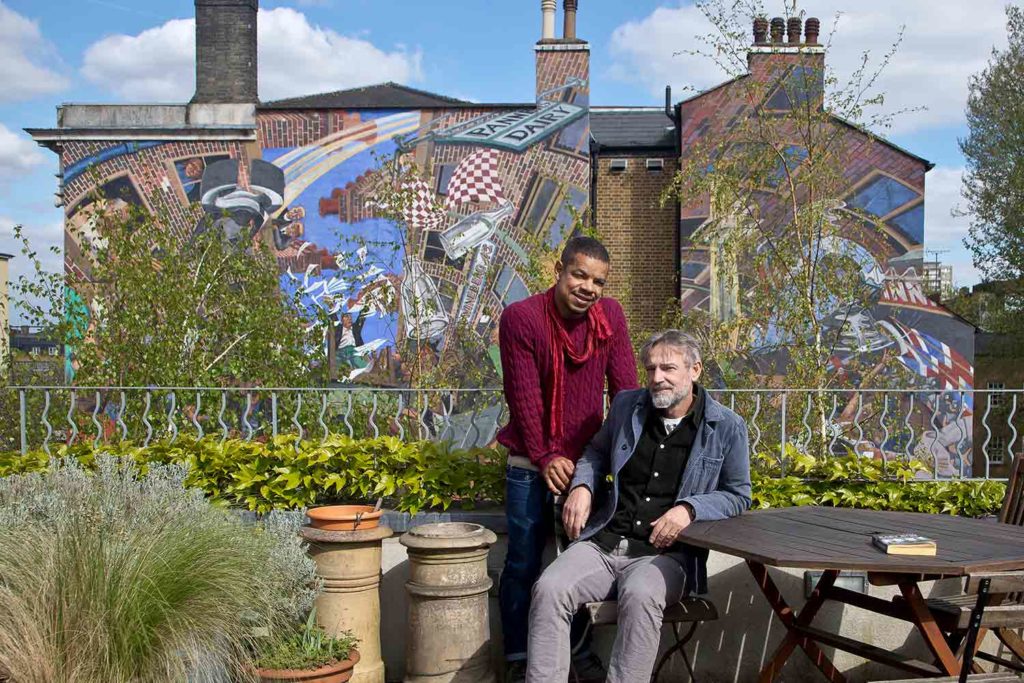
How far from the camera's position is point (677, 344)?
13.1 feet

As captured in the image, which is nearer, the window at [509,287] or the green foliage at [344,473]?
the green foliage at [344,473]

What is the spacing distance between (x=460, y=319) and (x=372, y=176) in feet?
11.1

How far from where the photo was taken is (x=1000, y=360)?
2398cm

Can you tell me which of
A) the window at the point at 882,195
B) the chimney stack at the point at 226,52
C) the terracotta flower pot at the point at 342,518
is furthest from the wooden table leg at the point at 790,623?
the chimney stack at the point at 226,52

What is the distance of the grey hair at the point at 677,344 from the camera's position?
398 cm

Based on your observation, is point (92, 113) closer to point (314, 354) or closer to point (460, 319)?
point (460, 319)

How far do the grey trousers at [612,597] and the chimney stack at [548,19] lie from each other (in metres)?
15.0

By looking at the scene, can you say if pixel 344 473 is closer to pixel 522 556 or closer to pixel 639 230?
pixel 522 556

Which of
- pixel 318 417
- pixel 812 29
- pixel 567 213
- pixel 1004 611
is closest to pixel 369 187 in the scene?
pixel 567 213

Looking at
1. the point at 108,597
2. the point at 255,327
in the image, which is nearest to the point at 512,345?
the point at 108,597

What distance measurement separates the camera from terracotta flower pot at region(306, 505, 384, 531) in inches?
173

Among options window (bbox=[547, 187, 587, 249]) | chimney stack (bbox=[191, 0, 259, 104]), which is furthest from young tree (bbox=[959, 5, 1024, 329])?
chimney stack (bbox=[191, 0, 259, 104])

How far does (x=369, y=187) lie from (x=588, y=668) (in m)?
14.2

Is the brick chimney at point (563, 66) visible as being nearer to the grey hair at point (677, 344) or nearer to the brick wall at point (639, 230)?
the brick wall at point (639, 230)
